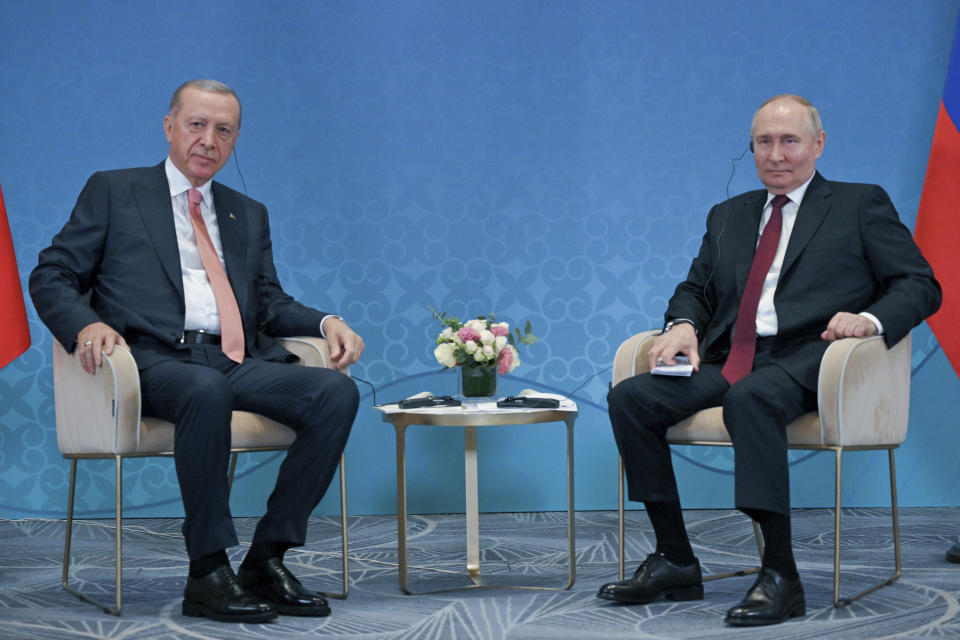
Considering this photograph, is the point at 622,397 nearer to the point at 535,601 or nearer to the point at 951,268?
the point at 535,601

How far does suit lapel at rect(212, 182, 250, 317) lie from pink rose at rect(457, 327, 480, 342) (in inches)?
25.7

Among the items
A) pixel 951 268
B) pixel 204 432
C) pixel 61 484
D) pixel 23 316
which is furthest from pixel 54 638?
pixel 951 268

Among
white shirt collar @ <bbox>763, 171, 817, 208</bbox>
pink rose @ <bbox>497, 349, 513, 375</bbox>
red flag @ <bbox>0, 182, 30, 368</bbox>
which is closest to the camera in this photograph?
white shirt collar @ <bbox>763, 171, 817, 208</bbox>

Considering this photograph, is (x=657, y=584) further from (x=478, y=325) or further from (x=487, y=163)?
(x=487, y=163)

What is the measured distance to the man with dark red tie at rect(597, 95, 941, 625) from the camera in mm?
2293

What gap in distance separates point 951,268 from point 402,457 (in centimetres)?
212

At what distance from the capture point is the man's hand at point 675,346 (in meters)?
2.60

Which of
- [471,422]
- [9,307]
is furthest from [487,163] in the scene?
[9,307]

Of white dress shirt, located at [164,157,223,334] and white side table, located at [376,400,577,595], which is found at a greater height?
white dress shirt, located at [164,157,223,334]

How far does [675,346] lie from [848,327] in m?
0.45

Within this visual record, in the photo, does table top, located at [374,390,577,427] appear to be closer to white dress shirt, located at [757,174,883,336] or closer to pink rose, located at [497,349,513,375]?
pink rose, located at [497,349,513,375]

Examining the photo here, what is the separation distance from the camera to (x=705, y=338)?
2842 mm

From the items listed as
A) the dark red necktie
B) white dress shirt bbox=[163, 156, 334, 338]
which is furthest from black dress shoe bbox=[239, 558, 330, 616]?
the dark red necktie

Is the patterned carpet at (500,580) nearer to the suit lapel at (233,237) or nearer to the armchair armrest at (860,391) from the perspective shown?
the armchair armrest at (860,391)
